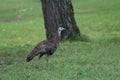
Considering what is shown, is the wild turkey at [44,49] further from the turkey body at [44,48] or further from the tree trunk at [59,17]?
the tree trunk at [59,17]

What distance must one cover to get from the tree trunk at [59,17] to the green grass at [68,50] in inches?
27.5

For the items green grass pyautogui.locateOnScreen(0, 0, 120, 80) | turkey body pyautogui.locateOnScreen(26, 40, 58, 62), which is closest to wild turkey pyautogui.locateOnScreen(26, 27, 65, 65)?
turkey body pyautogui.locateOnScreen(26, 40, 58, 62)

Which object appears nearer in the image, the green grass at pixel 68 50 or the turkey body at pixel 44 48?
the green grass at pixel 68 50

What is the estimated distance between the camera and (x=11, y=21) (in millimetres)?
27922

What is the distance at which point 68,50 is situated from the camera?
14.8 metres

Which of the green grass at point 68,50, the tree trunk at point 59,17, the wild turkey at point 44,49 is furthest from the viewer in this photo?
the tree trunk at point 59,17

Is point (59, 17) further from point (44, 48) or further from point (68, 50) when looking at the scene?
point (44, 48)

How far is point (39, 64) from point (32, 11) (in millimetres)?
20228

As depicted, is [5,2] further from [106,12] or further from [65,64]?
[65,64]

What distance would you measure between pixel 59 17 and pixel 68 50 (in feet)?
9.17

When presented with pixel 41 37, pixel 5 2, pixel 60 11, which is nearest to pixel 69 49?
pixel 60 11

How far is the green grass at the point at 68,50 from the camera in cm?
1066

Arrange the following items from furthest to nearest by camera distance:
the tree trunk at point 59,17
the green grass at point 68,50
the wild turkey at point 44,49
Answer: the tree trunk at point 59,17 < the wild turkey at point 44,49 < the green grass at point 68,50

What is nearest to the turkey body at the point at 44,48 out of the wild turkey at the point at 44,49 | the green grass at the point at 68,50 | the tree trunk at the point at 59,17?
the wild turkey at the point at 44,49
